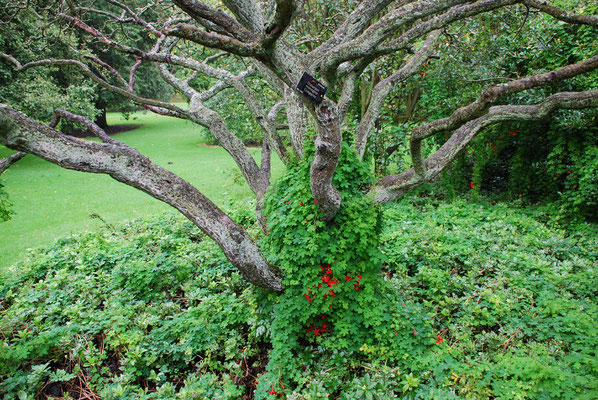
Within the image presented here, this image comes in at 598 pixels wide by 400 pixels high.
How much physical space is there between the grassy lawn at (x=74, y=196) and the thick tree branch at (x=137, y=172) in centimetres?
499

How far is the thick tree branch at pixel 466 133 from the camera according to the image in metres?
4.09

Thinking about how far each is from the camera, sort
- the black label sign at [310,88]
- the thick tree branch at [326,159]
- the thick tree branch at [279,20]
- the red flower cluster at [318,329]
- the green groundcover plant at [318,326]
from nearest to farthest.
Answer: the thick tree branch at [279,20]
the black label sign at [310,88]
the thick tree branch at [326,159]
the green groundcover plant at [318,326]
the red flower cluster at [318,329]

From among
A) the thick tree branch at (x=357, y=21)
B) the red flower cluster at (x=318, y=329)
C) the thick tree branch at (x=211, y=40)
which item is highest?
the thick tree branch at (x=357, y=21)

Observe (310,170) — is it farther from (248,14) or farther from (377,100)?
(377,100)

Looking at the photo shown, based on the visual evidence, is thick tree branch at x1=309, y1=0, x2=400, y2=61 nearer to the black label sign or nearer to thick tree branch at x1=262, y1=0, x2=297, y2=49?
thick tree branch at x1=262, y1=0, x2=297, y2=49

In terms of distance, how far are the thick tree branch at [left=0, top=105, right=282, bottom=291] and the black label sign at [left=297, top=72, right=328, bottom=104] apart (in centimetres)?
167

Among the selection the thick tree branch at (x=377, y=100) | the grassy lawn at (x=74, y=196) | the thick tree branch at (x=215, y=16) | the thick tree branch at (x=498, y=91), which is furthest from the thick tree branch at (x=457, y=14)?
the grassy lawn at (x=74, y=196)

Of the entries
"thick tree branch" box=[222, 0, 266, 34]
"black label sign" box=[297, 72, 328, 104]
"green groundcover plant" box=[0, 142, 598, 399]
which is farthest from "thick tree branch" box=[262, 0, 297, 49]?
"green groundcover plant" box=[0, 142, 598, 399]

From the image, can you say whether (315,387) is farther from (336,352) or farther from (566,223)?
(566,223)

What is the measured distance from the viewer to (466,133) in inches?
177

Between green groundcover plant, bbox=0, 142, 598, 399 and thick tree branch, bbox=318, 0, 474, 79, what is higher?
thick tree branch, bbox=318, 0, 474, 79

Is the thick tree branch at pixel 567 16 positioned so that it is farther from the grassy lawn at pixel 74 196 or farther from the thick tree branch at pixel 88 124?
the grassy lawn at pixel 74 196

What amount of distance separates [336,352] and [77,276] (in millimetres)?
4021

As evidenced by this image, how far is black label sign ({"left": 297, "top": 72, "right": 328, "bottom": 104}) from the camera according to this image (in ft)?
7.53
